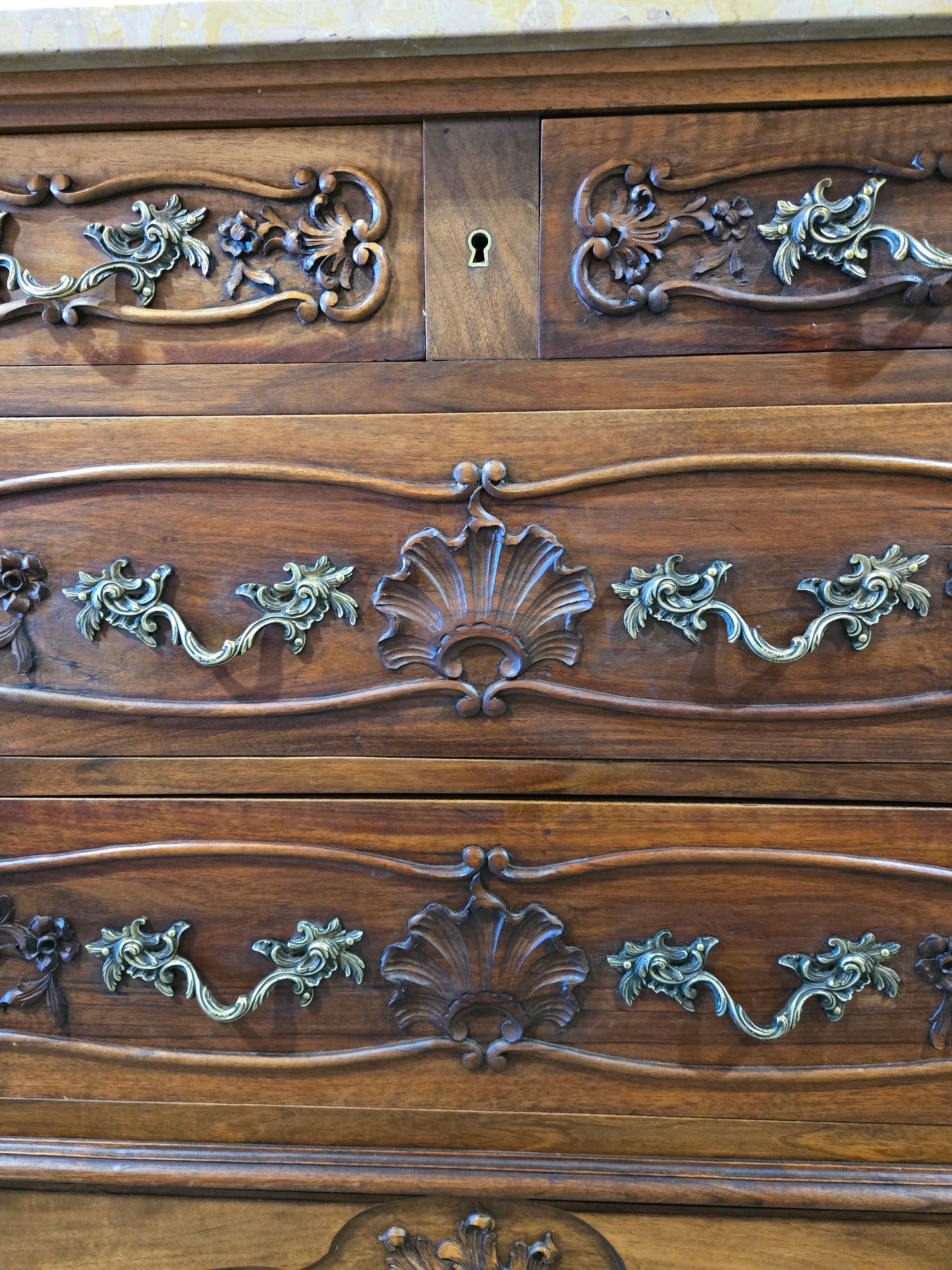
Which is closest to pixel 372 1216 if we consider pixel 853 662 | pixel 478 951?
pixel 478 951

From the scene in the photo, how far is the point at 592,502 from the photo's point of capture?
0.53 meters

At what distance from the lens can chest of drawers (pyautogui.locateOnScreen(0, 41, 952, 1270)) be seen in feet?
1.67

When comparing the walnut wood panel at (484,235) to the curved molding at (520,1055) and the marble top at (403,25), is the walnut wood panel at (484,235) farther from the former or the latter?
the curved molding at (520,1055)

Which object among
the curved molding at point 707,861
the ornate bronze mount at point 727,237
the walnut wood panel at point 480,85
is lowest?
the curved molding at point 707,861

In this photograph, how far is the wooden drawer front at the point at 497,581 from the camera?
1.70ft

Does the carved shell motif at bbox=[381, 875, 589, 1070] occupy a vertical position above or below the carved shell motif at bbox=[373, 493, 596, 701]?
below

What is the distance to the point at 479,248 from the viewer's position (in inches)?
20.5

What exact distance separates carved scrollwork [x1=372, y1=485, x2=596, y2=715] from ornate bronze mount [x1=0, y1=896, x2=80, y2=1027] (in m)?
0.30

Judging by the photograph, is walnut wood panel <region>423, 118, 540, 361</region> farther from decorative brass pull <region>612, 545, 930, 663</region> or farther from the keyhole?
decorative brass pull <region>612, 545, 930, 663</region>

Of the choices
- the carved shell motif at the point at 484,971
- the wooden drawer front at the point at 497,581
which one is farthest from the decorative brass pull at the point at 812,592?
the carved shell motif at the point at 484,971

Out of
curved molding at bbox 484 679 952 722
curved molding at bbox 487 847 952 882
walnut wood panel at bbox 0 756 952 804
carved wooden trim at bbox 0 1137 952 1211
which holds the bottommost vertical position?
carved wooden trim at bbox 0 1137 952 1211

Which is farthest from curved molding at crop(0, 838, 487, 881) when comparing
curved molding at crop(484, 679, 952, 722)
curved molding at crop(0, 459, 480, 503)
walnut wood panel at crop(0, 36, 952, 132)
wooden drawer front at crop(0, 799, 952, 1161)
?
walnut wood panel at crop(0, 36, 952, 132)

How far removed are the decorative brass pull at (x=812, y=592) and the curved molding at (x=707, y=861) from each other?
13 centimetres

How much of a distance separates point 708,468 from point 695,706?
0.49 ft
